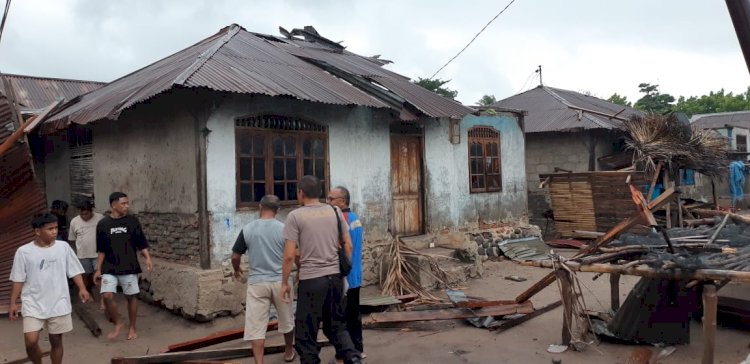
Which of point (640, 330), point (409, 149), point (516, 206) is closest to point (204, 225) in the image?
point (409, 149)

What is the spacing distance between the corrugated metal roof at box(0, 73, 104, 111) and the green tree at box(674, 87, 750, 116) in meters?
33.1

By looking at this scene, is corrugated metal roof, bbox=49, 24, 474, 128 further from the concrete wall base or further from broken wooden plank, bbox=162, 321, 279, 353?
broken wooden plank, bbox=162, 321, 279, 353

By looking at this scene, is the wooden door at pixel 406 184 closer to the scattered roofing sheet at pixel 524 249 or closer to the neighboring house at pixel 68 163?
the scattered roofing sheet at pixel 524 249

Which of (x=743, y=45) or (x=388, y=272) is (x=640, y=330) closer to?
(x=743, y=45)

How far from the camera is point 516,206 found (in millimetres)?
12094

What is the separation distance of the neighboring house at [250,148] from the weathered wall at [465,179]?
0.12 ft

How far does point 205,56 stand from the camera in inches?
295

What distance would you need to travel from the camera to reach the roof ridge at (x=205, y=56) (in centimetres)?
628

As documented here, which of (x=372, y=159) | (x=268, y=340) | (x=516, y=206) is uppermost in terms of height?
(x=372, y=159)

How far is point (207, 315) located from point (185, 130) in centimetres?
250

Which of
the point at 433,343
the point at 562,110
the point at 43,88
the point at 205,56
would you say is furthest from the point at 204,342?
the point at 43,88

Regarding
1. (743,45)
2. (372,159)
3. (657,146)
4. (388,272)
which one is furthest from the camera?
(657,146)

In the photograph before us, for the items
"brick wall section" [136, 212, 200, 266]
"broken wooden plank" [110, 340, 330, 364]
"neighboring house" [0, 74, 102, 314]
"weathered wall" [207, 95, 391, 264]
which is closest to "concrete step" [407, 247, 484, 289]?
"weathered wall" [207, 95, 391, 264]

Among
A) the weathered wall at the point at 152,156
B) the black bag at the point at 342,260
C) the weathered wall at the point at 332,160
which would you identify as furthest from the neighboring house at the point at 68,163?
the black bag at the point at 342,260
